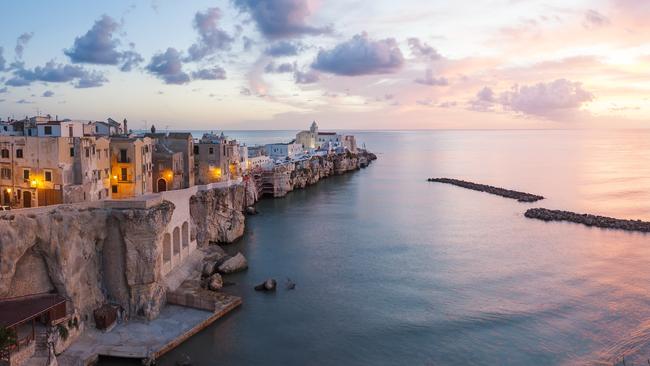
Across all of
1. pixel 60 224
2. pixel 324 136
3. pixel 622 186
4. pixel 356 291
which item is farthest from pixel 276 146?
pixel 60 224

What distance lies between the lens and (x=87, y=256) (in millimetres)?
26672

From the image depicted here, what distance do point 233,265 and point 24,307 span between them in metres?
16.2

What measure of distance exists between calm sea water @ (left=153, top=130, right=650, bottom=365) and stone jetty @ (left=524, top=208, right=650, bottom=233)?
213cm

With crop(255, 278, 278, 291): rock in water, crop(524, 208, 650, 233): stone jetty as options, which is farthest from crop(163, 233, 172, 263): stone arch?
crop(524, 208, 650, 233): stone jetty

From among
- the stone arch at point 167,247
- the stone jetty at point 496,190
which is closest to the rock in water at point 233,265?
the stone arch at point 167,247

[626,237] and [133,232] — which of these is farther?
[626,237]

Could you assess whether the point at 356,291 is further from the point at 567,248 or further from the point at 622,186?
the point at 622,186

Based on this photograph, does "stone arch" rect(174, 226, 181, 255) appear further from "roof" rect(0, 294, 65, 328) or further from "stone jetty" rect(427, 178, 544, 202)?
"stone jetty" rect(427, 178, 544, 202)

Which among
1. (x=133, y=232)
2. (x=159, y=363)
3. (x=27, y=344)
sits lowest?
(x=159, y=363)

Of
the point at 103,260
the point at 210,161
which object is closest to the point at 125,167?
the point at 103,260

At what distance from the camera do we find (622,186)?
9100cm

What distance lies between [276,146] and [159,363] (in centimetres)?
8317

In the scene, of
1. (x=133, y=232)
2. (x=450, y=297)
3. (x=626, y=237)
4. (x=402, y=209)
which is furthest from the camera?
(x=402, y=209)

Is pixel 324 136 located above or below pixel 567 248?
above
